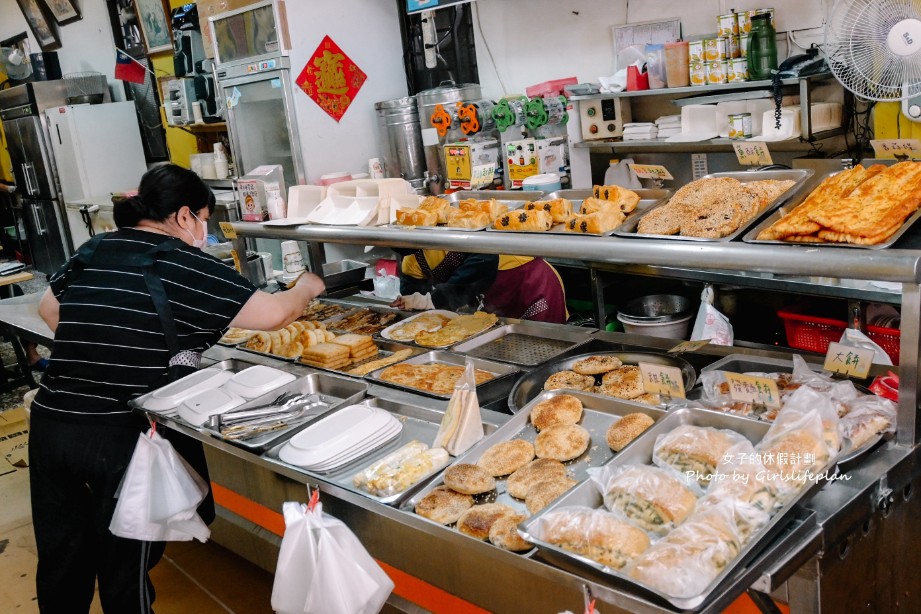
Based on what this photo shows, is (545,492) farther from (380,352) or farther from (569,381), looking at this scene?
(380,352)

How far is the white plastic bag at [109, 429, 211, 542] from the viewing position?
2.64 m

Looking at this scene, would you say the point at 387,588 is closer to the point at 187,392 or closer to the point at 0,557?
the point at 187,392

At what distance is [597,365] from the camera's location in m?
2.54

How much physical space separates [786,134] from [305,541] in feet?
10.3

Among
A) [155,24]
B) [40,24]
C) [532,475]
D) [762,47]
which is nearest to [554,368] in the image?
[532,475]

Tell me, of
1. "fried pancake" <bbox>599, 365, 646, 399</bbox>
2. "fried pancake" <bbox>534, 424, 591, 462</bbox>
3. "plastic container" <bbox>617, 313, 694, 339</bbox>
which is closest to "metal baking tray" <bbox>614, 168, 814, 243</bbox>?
"fried pancake" <bbox>599, 365, 646, 399</bbox>

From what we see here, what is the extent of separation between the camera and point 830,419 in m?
1.76

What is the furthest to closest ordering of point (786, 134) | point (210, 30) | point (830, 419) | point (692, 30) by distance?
point (210, 30) → point (692, 30) → point (786, 134) → point (830, 419)

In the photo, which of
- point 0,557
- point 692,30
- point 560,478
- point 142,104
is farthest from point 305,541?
point 142,104

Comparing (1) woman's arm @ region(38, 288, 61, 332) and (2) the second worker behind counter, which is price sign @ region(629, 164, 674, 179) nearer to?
(2) the second worker behind counter

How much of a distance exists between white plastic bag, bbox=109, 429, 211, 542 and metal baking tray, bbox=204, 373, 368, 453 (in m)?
0.29

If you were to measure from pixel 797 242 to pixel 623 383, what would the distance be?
727mm

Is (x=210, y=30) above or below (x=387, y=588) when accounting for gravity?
above

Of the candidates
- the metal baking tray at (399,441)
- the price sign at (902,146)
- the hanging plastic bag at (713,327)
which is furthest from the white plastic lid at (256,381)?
the price sign at (902,146)
